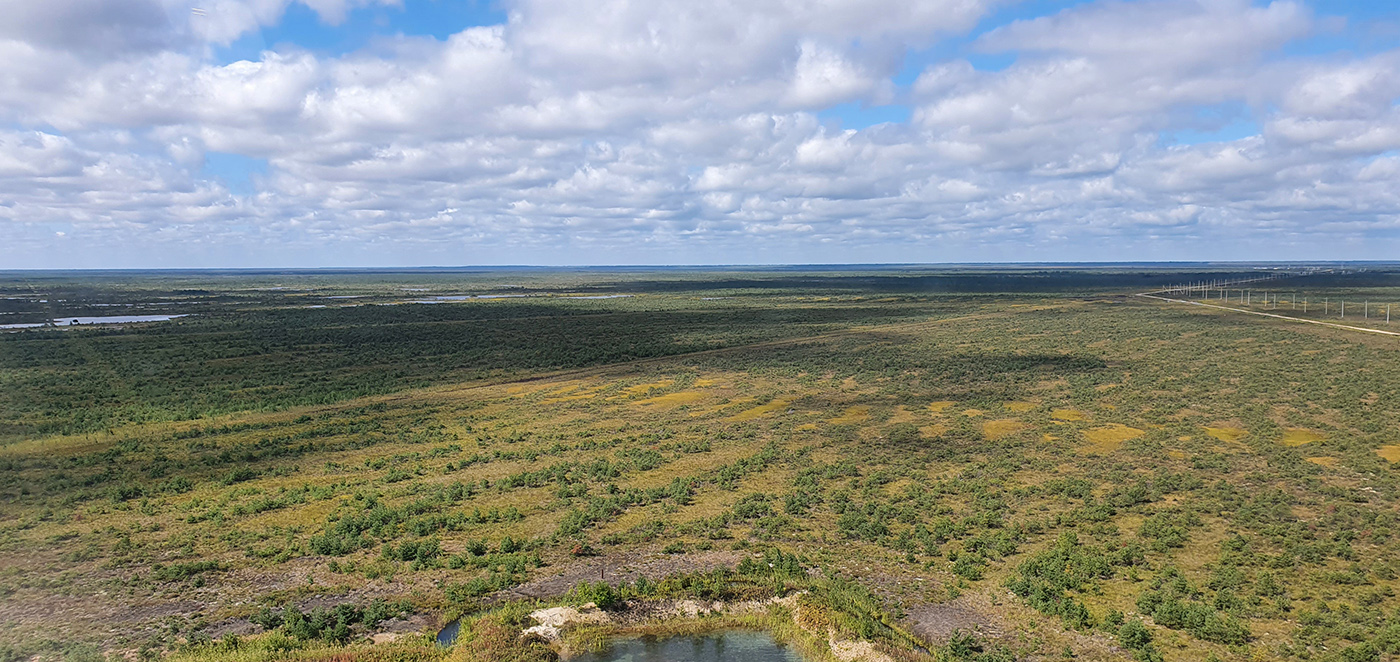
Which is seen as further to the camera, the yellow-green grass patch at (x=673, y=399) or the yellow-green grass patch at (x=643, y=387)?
the yellow-green grass patch at (x=643, y=387)

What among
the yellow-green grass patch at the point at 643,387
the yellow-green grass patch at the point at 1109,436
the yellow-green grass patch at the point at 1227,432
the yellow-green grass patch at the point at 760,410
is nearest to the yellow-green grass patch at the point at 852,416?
the yellow-green grass patch at the point at 760,410

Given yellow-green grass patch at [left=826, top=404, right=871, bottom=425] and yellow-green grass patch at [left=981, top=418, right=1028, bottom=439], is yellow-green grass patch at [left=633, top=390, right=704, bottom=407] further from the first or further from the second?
yellow-green grass patch at [left=981, top=418, right=1028, bottom=439]

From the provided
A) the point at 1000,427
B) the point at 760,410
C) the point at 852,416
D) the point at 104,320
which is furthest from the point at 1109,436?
the point at 104,320

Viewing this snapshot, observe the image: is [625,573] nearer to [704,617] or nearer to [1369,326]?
[704,617]

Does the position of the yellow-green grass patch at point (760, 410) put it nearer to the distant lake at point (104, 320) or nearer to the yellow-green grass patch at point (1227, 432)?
the yellow-green grass patch at point (1227, 432)

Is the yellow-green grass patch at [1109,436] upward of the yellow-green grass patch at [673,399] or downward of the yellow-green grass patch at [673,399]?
downward

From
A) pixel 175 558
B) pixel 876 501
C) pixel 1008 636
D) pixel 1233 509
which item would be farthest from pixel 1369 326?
pixel 175 558
